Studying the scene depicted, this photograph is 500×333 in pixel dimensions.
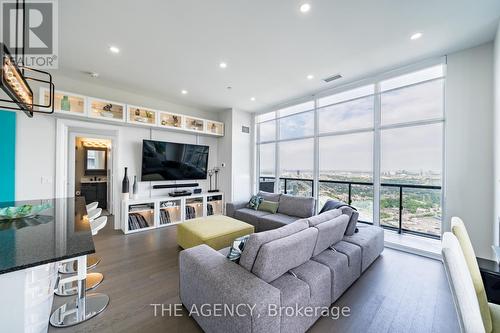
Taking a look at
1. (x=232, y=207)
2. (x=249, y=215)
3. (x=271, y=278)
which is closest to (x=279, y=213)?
(x=249, y=215)

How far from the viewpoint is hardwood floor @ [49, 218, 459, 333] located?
67.9 inches

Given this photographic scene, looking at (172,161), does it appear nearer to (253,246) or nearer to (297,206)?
(297,206)

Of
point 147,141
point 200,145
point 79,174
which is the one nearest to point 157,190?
point 147,141

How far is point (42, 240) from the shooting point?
51.6 inches

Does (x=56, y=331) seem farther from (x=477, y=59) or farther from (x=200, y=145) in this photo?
(x=477, y=59)

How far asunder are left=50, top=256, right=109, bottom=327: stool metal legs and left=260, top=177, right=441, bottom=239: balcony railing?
428 centimetres

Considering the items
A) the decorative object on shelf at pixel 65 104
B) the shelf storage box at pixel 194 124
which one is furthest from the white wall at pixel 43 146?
the shelf storage box at pixel 194 124

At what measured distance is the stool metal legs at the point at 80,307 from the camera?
1708mm

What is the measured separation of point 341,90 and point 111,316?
4.98m

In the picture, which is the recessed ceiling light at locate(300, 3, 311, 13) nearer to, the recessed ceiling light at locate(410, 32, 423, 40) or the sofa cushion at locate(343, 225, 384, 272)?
the recessed ceiling light at locate(410, 32, 423, 40)

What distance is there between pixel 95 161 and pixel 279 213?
554 cm

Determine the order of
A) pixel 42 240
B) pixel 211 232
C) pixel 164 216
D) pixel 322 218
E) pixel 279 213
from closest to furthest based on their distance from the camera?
pixel 42 240
pixel 322 218
pixel 211 232
pixel 279 213
pixel 164 216

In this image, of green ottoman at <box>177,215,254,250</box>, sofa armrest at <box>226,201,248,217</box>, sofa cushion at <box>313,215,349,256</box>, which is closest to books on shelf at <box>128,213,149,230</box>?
green ottoman at <box>177,215,254,250</box>

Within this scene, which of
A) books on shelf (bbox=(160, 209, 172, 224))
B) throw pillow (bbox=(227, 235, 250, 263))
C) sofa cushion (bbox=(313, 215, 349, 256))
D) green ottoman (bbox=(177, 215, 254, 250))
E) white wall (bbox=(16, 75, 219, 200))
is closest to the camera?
throw pillow (bbox=(227, 235, 250, 263))
